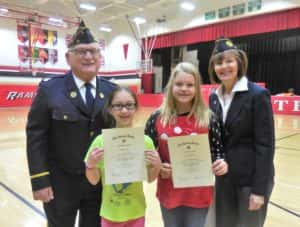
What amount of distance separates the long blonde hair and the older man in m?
0.35

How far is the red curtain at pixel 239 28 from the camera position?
11.4 meters

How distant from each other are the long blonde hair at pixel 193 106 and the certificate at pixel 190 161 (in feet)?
0.49

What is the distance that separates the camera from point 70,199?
5.07ft

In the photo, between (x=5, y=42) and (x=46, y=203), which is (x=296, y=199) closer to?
(x=46, y=203)

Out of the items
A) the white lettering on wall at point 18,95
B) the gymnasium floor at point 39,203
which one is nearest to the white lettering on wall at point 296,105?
the gymnasium floor at point 39,203

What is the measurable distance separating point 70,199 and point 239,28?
12.7 m

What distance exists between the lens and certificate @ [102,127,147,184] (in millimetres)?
1340

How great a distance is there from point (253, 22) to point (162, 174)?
12365mm

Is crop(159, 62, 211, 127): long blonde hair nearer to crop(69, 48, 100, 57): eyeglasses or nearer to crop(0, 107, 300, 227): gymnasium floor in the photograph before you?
crop(69, 48, 100, 57): eyeglasses

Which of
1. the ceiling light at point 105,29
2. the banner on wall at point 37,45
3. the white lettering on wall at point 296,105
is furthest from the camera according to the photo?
the ceiling light at point 105,29

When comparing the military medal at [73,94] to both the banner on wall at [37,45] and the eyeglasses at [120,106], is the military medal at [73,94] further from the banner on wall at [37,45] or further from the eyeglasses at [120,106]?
the banner on wall at [37,45]

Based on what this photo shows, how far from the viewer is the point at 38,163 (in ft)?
4.85

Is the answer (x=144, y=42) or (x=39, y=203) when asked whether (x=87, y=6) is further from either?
(x=39, y=203)

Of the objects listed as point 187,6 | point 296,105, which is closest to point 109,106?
point 296,105
